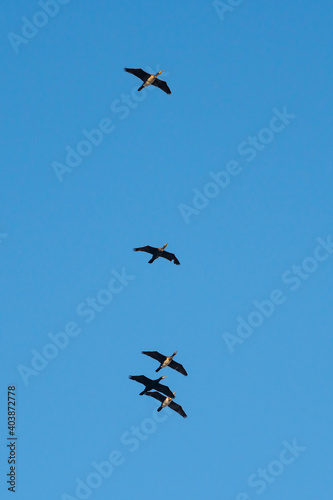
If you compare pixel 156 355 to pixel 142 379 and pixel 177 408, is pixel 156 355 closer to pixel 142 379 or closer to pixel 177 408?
pixel 142 379

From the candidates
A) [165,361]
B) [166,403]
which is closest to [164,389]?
[166,403]

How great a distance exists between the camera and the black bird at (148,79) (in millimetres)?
92438

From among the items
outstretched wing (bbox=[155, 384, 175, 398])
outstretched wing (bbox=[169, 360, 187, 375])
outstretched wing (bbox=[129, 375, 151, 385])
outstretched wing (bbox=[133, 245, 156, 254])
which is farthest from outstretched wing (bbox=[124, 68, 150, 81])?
outstretched wing (bbox=[155, 384, 175, 398])

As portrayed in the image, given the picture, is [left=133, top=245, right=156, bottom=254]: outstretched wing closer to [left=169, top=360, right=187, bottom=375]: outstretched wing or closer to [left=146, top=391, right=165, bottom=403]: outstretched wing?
[left=169, top=360, right=187, bottom=375]: outstretched wing

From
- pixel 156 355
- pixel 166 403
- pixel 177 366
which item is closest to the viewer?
pixel 156 355

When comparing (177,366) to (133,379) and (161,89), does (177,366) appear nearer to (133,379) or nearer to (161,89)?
(133,379)

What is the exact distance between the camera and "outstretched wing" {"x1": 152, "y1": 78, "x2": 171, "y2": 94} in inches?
3696

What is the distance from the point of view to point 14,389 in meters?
93.4

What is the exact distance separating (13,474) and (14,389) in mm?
7834

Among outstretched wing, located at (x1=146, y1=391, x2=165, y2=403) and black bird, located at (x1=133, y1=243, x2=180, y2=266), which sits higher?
black bird, located at (x1=133, y1=243, x2=180, y2=266)

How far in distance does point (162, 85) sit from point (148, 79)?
1.72 m

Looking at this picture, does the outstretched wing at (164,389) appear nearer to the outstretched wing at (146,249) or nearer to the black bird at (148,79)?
the outstretched wing at (146,249)

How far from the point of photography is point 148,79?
93.2 m

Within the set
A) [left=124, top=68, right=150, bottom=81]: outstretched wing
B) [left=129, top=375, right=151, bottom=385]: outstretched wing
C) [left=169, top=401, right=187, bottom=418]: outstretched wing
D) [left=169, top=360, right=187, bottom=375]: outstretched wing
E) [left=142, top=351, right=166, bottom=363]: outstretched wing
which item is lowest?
[left=129, top=375, right=151, bottom=385]: outstretched wing
